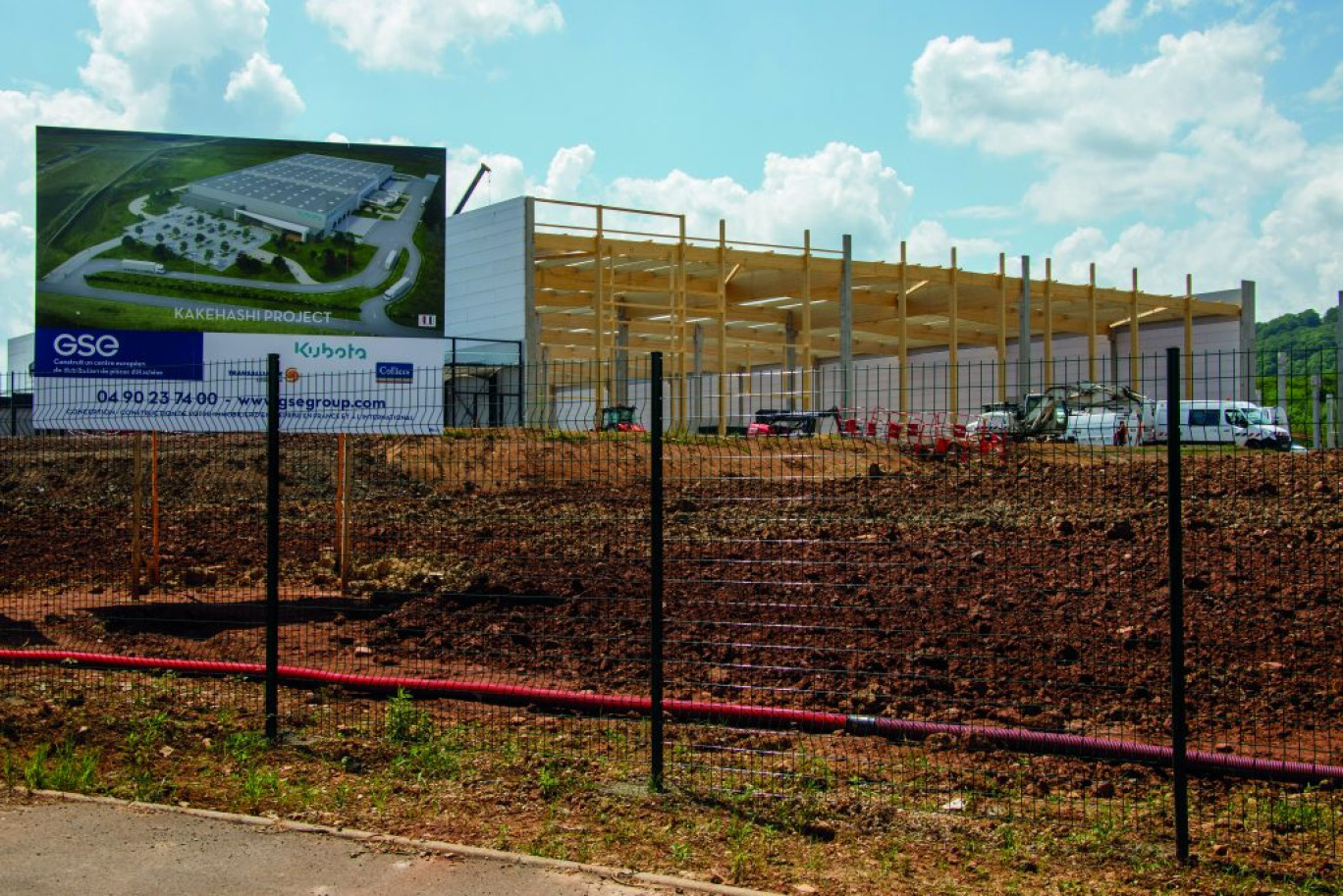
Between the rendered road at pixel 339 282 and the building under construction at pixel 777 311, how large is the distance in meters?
3.95

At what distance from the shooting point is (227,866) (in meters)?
5.70

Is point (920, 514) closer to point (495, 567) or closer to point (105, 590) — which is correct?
point (495, 567)

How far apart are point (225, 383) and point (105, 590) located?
9.58 feet

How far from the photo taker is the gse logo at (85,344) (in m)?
15.8

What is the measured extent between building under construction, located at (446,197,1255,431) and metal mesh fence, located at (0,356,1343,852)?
6.93m

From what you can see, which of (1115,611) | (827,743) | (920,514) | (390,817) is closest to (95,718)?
(390,817)

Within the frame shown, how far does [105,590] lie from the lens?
46.5 ft

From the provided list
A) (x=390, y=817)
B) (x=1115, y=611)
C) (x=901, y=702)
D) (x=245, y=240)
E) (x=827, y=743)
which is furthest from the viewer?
(x=245, y=240)

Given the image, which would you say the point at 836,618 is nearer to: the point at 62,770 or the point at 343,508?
the point at 343,508

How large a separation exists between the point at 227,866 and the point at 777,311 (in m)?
36.5

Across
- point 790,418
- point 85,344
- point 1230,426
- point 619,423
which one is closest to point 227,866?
point 790,418

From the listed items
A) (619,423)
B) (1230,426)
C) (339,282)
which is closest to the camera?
(619,423)

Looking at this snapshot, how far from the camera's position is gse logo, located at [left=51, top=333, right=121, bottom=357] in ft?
51.9

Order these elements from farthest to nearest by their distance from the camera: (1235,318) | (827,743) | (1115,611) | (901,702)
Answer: (1235,318)
(1115,611)
(901,702)
(827,743)
